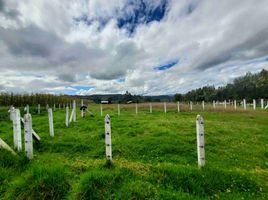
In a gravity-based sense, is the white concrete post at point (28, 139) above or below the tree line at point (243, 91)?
below

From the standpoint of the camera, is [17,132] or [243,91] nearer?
[17,132]

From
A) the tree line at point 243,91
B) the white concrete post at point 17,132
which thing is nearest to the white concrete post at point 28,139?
the white concrete post at point 17,132

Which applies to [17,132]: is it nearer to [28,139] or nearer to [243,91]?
[28,139]

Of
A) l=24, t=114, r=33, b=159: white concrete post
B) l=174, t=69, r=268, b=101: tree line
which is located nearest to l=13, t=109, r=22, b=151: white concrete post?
l=24, t=114, r=33, b=159: white concrete post

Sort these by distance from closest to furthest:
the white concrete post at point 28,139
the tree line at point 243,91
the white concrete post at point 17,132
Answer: the white concrete post at point 28,139 → the white concrete post at point 17,132 → the tree line at point 243,91

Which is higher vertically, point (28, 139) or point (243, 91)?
point (243, 91)

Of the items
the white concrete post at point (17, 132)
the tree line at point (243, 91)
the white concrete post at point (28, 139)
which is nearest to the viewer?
the white concrete post at point (28, 139)

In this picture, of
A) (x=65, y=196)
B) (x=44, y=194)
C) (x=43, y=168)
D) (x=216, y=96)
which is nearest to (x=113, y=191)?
(x=65, y=196)

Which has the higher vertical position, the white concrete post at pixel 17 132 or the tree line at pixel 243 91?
the tree line at pixel 243 91

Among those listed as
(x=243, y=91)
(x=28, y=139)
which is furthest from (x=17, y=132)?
(x=243, y=91)

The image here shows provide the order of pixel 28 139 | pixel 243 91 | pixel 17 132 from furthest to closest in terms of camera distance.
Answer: pixel 243 91 < pixel 17 132 < pixel 28 139

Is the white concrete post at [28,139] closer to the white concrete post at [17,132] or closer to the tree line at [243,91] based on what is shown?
the white concrete post at [17,132]

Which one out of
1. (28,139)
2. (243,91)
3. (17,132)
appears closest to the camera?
(28,139)

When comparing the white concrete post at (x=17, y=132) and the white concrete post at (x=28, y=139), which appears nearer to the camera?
the white concrete post at (x=28, y=139)
